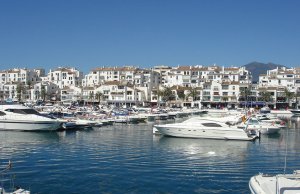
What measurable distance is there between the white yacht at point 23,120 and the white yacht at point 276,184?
35.6 metres

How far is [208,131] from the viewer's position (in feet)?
141

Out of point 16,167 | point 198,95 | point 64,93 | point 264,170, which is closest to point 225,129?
point 264,170

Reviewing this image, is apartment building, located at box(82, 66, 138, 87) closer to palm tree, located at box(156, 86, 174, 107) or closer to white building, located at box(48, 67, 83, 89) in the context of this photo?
white building, located at box(48, 67, 83, 89)

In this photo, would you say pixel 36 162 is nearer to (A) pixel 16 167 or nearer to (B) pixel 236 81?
(A) pixel 16 167

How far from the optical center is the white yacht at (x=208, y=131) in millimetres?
42375

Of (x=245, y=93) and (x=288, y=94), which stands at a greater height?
(x=245, y=93)

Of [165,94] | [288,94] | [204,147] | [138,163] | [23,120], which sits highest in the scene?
[288,94]

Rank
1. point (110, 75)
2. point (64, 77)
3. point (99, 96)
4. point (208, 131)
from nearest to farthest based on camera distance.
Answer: point (208, 131)
point (99, 96)
point (110, 75)
point (64, 77)

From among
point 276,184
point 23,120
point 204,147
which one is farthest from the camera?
point 23,120

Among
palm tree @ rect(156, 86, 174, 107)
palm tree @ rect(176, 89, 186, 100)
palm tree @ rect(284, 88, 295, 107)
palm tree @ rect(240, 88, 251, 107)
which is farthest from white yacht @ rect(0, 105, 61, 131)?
palm tree @ rect(284, 88, 295, 107)

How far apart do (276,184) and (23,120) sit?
38714 mm

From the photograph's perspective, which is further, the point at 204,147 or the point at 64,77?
the point at 64,77

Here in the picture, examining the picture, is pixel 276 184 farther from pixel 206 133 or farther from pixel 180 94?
pixel 180 94

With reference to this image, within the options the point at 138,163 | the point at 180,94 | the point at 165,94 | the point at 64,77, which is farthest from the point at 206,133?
the point at 64,77
